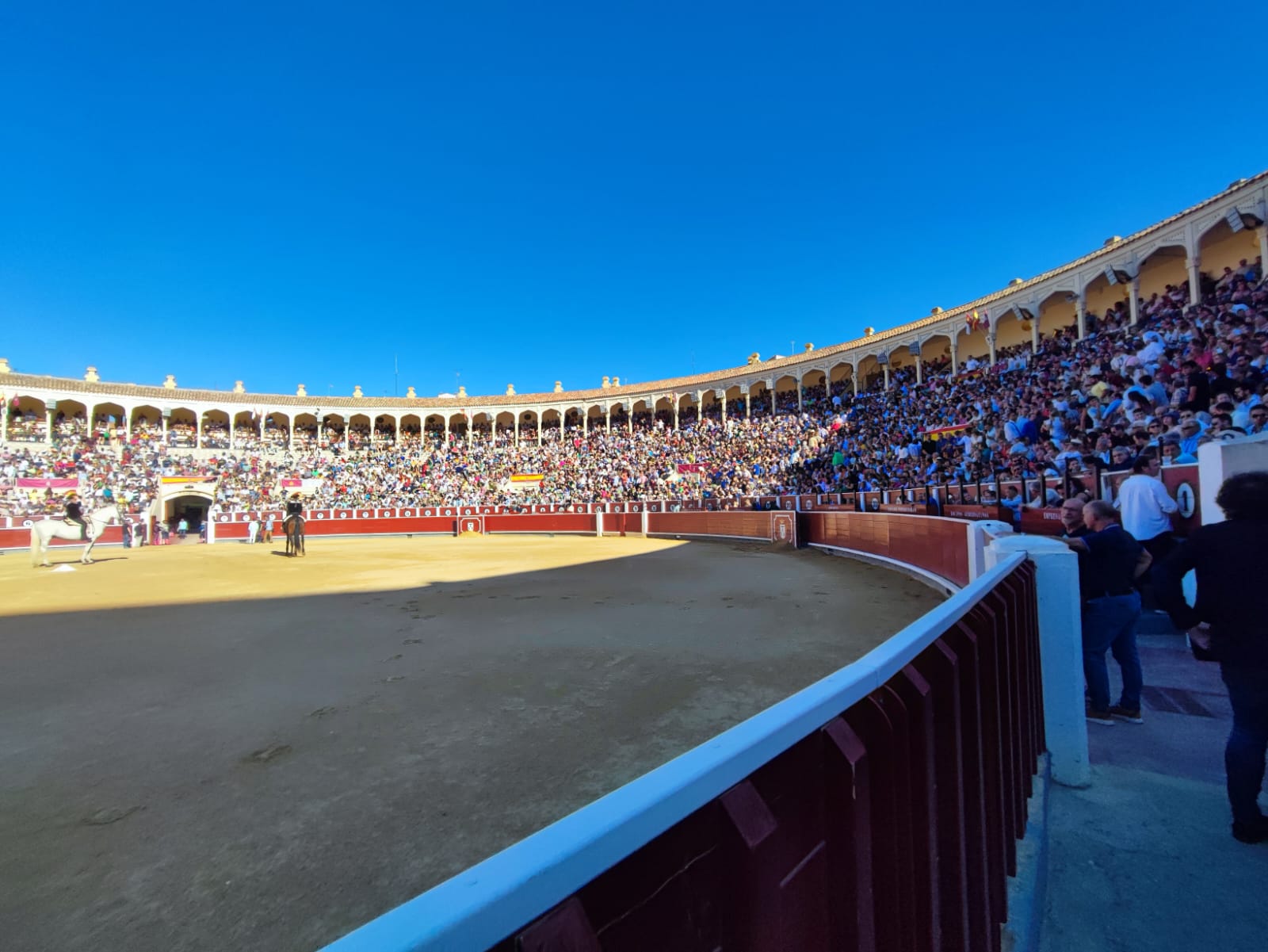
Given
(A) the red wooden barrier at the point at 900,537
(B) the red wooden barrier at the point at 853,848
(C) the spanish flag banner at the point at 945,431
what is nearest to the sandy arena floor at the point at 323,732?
(A) the red wooden barrier at the point at 900,537

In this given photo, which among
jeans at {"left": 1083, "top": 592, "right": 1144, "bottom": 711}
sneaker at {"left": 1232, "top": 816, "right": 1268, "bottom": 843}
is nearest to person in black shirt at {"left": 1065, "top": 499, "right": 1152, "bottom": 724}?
jeans at {"left": 1083, "top": 592, "right": 1144, "bottom": 711}

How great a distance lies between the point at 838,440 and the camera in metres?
31.8

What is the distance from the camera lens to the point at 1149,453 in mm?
6574

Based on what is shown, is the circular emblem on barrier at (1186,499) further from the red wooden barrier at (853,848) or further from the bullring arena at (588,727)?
the red wooden barrier at (853,848)

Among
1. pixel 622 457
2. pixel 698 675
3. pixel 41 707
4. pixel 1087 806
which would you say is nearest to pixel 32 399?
pixel 622 457

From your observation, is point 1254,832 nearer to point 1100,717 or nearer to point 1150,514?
point 1100,717

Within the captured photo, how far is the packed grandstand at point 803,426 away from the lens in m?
13.5

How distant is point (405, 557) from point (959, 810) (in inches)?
767

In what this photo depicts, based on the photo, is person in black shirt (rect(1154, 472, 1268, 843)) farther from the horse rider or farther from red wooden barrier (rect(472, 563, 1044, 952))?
the horse rider

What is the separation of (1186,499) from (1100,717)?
13.4 ft

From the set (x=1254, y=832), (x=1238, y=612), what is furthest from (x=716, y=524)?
(x=1254, y=832)

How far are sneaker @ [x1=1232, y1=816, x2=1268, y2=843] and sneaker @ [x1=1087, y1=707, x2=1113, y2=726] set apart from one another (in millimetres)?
1399

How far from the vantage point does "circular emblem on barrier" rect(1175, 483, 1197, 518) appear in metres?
6.46

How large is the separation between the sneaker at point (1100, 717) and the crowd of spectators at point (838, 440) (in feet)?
13.3
